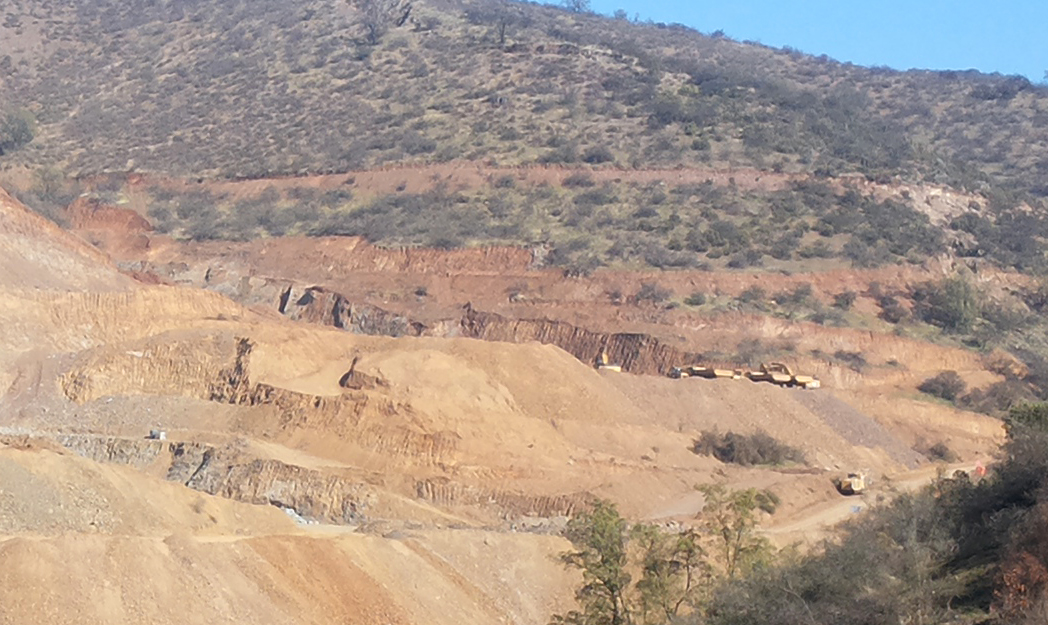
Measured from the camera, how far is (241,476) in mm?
35156

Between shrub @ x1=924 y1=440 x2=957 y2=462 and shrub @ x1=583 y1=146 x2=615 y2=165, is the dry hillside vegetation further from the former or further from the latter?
shrub @ x1=583 y1=146 x2=615 y2=165

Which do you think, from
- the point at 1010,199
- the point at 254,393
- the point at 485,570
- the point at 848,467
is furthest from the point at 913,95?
the point at 485,570

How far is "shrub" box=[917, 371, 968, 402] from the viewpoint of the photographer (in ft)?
168

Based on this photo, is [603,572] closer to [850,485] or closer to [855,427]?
[850,485]

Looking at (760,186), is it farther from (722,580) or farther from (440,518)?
(722,580)

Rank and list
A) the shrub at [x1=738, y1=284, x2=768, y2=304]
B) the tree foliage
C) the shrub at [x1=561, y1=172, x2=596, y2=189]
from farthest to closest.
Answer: the shrub at [x1=561, y1=172, x2=596, y2=189] < the shrub at [x1=738, y1=284, x2=768, y2=304] < the tree foliage

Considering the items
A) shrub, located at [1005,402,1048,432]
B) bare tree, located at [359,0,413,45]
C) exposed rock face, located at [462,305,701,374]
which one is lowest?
exposed rock face, located at [462,305,701,374]

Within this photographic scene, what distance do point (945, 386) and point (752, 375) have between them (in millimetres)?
7842

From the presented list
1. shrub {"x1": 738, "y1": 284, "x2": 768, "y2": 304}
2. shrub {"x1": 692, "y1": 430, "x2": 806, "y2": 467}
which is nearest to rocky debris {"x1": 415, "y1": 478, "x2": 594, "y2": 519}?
shrub {"x1": 692, "y1": 430, "x2": 806, "y2": 467}

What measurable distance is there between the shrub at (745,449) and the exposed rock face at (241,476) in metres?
11.2

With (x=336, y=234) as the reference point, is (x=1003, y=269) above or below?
above

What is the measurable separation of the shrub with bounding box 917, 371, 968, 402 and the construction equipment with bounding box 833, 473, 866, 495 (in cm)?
1295

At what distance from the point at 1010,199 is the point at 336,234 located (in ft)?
107

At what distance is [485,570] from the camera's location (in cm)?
2953
